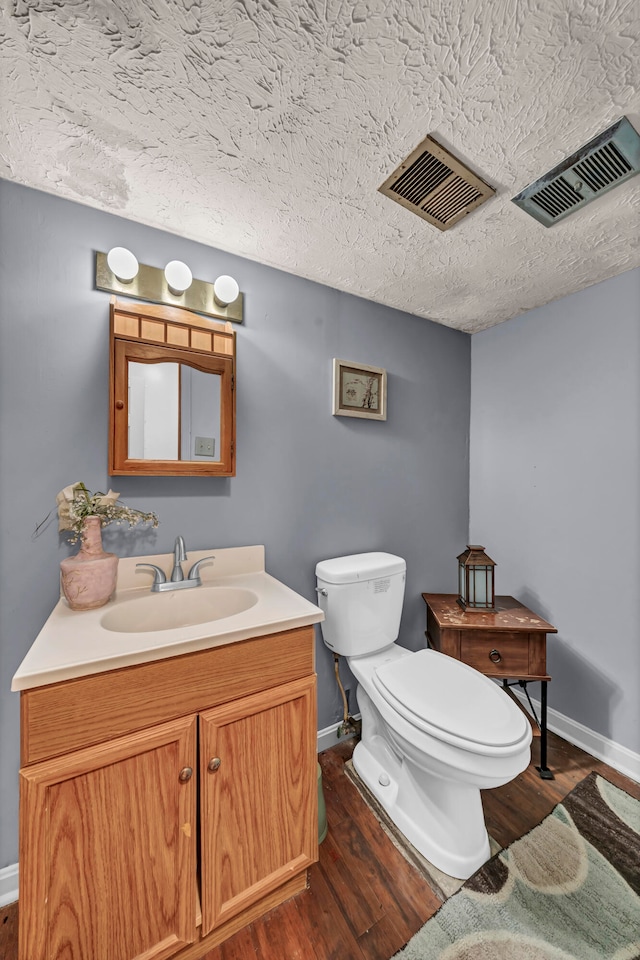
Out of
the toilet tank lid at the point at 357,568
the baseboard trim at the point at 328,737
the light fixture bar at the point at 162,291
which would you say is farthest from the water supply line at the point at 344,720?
the light fixture bar at the point at 162,291

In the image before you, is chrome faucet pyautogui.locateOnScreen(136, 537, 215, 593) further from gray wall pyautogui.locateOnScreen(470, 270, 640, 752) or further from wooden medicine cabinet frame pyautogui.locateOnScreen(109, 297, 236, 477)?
gray wall pyautogui.locateOnScreen(470, 270, 640, 752)

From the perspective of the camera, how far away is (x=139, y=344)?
4.12 ft

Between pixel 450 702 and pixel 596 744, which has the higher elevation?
pixel 450 702

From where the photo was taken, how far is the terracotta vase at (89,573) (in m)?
1.07

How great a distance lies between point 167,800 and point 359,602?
0.88 m

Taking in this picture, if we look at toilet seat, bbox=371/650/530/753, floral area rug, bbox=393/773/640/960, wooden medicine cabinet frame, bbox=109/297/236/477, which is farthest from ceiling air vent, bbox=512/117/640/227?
floral area rug, bbox=393/773/640/960

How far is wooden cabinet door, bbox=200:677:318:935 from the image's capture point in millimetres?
926

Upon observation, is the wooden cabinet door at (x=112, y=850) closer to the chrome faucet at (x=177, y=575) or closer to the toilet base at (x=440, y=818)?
the chrome faucet at (x=177, y=575)

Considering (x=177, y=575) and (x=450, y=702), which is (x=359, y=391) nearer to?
(x=177, y=575)

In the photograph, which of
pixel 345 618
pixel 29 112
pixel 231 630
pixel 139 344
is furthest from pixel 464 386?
pixel 29 112

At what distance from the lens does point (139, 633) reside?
0.95 meters

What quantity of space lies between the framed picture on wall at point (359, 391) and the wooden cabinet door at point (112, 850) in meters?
1.33

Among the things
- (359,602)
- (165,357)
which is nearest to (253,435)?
(165,357)

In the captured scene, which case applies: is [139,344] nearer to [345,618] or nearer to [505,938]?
[345,618]
